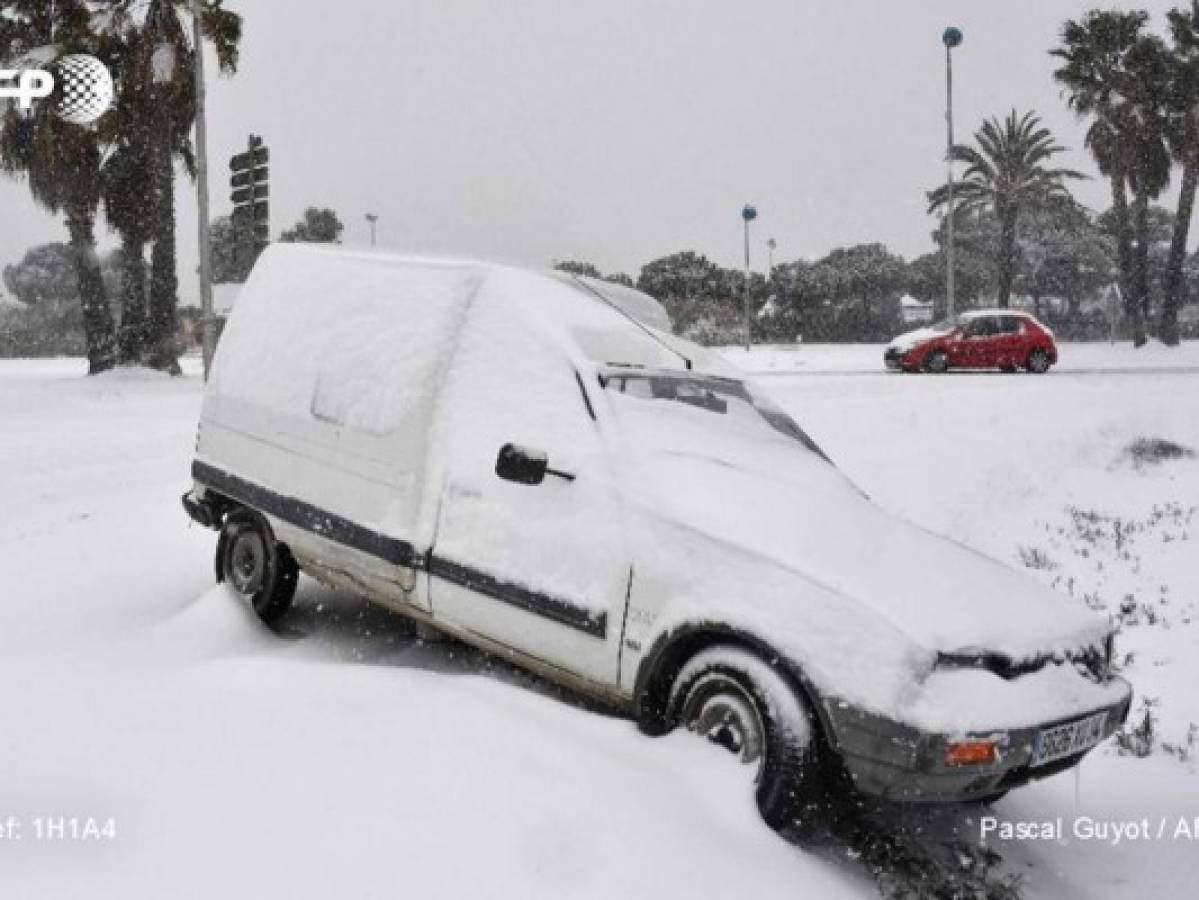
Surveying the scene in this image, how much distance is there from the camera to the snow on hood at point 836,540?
11.2 feet

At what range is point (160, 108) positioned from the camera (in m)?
21.1

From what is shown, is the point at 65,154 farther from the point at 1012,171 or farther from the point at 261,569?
the point at 1012,171

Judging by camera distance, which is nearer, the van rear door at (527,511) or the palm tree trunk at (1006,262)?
the van rear door at (527,511)

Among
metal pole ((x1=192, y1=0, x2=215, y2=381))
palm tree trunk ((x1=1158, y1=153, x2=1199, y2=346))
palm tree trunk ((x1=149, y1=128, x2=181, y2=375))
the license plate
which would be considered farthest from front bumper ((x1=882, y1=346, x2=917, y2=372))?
the license plate

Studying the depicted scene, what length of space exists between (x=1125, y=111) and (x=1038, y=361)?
18221 mm

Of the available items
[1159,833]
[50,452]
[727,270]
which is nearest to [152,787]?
[1159,833]

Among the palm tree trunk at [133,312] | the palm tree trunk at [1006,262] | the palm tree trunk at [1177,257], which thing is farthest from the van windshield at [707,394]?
the palm tree trunk at [1006,262]

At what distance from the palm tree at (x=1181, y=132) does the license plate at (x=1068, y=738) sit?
1359 inches

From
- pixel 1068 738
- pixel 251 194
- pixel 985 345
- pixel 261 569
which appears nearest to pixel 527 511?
pixel 261 569

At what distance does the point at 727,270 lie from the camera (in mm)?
52250

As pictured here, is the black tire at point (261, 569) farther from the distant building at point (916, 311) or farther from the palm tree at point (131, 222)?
the distant building at point (916, 311)

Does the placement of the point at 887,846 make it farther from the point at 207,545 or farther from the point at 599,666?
the point at 207,545

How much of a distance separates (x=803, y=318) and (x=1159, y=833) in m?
45.1
